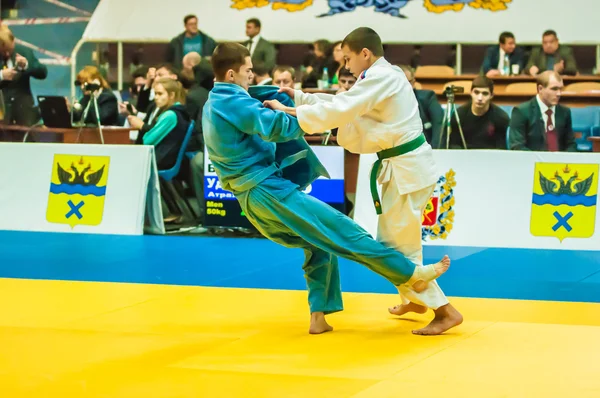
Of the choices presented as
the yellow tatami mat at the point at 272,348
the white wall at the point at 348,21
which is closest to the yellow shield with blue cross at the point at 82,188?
the yellow tatami mat at the point at 272,348

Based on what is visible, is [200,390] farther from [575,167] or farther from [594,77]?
[594,77]

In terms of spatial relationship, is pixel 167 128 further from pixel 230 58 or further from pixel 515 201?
pixel 230 58

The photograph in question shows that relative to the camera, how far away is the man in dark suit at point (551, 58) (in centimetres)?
1268

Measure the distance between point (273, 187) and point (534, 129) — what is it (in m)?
5.10

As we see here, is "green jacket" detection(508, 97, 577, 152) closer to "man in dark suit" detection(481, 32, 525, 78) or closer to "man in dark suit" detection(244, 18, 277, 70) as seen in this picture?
"man in dark suit" detection(481, 32, 525, 78)

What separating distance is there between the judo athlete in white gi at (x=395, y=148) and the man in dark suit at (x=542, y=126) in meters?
4.58

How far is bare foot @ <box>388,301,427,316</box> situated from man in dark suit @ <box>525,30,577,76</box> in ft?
27.2

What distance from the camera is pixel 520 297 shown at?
5867mm

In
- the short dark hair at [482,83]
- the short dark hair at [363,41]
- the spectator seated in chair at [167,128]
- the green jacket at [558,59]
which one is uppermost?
the green jacket at [558,59]

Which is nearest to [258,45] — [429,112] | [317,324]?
[429,112]

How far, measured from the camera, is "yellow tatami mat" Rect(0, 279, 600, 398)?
367cm

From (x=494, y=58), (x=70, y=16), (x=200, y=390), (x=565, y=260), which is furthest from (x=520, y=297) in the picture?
(x=70, y=16)

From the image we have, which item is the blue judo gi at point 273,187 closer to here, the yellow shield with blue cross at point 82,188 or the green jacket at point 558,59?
the yellow shield with blue cross at point 82,188

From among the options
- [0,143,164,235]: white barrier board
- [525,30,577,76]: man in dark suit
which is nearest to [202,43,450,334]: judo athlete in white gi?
[0,143,164,235]: white barrier board
